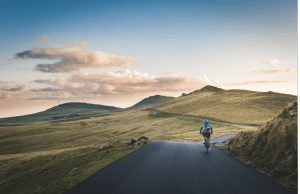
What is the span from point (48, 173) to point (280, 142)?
2257cm

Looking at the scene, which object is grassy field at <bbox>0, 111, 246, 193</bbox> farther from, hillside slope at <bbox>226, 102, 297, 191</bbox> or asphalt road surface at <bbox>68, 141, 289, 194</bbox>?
hillside slope at <bbox>226, 102, 297, 191</bbox>

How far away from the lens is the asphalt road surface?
12.5 meters

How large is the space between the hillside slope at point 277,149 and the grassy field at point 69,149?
8917mm

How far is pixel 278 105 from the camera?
132m

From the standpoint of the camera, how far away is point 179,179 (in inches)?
570

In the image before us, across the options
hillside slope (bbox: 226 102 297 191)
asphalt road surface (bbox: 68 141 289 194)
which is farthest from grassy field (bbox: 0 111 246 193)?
hillside slope (bbox: 226 102 297 191)

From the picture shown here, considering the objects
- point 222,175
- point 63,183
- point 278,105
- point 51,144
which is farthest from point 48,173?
point 278,105

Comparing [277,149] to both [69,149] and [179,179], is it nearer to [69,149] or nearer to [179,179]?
[179,179]

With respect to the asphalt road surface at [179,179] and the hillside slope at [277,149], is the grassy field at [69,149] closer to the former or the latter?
the asphalt road surface at [179,179]

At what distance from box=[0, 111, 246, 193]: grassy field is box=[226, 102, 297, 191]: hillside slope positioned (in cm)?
892

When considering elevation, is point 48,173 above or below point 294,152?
below

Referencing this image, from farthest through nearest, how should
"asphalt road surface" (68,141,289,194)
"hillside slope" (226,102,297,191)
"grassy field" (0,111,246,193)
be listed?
"grassy field" (0,111,246,193) < "hillside slope" (226,102,297,191) < "asphalt road surface" (68,141,289,194)

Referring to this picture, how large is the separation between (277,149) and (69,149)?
1764 inches

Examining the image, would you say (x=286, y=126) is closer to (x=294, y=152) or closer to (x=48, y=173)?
(x=294, y=152)
